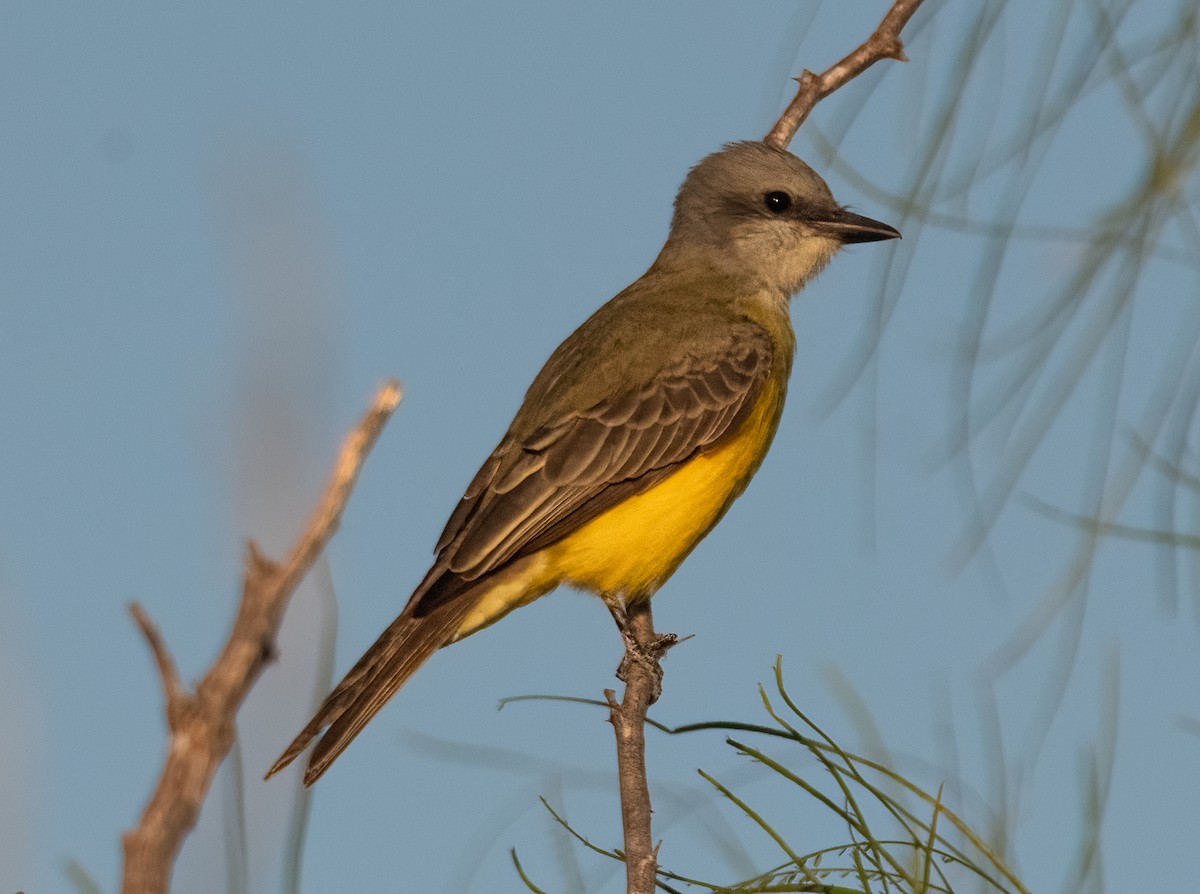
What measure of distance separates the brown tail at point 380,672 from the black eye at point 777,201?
7.70 ft

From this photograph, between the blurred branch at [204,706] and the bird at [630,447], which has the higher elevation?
the bird at [630,447]

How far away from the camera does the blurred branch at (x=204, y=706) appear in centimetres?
158

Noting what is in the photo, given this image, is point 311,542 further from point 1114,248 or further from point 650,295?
point 650,295

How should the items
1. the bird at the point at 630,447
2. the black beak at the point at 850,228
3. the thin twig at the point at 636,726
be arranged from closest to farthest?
the thin twig at the point at 636,726 → the bird at the point at 630,447 → the black beak at the point at 850,228

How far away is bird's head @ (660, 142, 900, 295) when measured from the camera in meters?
6.61

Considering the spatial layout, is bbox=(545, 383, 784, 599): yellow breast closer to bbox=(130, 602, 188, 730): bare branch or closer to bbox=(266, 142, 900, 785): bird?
bbox=(266, 142, 900, 785): bird

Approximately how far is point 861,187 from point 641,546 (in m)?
1.95

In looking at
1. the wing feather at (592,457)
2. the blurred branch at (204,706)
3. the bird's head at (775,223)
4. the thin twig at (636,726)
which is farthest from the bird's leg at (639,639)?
the blurred branch at (204,706)

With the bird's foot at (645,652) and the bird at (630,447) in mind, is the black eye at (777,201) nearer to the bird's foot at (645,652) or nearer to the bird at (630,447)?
the bird at (630,447)

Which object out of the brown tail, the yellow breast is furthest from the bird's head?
the brown tail

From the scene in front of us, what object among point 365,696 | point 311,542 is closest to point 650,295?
point 365,696

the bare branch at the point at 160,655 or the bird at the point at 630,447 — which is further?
the bird at the point at 630,447

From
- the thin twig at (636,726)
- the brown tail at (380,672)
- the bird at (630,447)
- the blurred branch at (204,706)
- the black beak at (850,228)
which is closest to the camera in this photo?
the blurred branch at (204,706)

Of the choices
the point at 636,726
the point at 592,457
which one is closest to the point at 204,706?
the point at 636,726
